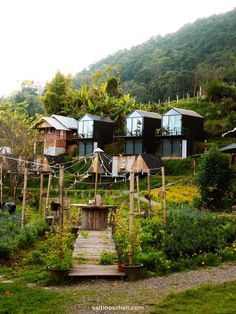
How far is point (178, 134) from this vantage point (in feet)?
157

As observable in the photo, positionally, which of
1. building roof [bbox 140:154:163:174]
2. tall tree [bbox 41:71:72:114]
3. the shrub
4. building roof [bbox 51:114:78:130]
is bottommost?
the shrub

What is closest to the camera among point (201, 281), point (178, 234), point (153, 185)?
point (201, 281)

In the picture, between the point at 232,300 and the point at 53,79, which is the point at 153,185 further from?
the point at 53,79

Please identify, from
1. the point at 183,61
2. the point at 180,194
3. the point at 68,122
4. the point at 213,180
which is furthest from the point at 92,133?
the point at 183,61

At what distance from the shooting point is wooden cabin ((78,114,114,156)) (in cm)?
5541

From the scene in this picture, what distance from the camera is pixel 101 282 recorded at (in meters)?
9.44

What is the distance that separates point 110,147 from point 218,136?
1356 centimetres

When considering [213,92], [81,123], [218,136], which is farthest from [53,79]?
[218,136]

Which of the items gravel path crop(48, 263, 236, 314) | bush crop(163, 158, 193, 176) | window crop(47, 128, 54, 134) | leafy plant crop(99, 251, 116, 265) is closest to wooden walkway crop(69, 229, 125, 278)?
leafy plant crop(99, 251, 116, 265)

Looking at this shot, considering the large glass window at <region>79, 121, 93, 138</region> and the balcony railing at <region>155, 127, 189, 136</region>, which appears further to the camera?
the large glass window at <region>79, 121, 93, 138</region>

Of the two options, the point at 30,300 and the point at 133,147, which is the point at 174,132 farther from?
the point at 30,300

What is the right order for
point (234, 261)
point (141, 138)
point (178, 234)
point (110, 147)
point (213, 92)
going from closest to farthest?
point (234, 261) < point (178, 234) < point (141, 138) < point (110, 147) < point (213, 92)

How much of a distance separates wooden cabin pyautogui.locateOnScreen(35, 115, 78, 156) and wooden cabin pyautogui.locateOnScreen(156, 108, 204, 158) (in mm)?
14815

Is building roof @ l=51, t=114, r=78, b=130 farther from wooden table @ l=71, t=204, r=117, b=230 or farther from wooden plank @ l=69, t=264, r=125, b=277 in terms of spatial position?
wooden plank @ l=69, t=264, r=125, b=277
